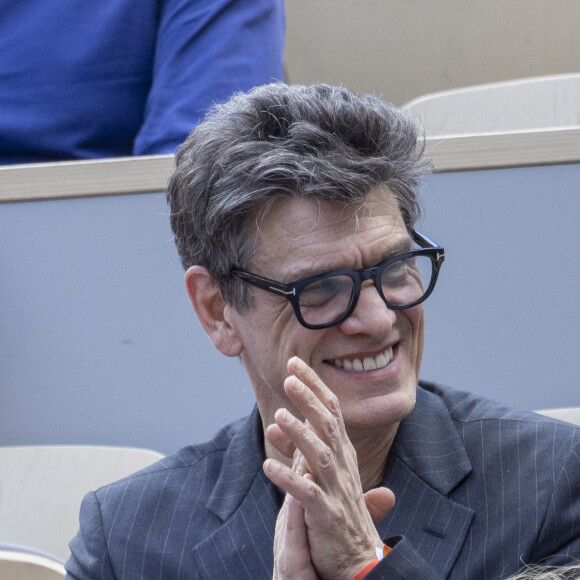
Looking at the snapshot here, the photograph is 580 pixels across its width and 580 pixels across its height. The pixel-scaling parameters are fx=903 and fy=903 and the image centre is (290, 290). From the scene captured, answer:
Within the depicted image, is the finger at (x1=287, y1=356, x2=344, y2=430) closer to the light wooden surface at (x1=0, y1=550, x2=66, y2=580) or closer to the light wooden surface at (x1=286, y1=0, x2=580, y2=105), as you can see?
the light wooden surface at (x1=0, y1=550, x2=66, y2=580)

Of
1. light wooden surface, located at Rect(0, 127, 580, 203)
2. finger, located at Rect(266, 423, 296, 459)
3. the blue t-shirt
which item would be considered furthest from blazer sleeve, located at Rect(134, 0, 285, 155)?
finger, located at Rect(266, 423, 296, 459)

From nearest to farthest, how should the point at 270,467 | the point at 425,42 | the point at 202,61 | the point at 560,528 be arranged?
the point at 270,467
the point at 560,528
the point at 202,61
the point at 425,42

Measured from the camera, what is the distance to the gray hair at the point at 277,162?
1.10 meters

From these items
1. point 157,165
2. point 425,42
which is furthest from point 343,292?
point 425,42

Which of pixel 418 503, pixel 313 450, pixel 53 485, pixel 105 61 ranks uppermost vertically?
pixel 105 61

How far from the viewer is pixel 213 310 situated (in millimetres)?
1239

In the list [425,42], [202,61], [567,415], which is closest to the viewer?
[567,415]

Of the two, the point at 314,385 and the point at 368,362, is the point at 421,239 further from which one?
the point at 314,385

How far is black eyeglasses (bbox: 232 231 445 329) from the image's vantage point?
1.08 m

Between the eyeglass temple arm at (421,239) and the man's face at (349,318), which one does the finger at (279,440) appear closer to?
the man's face at (349,318)

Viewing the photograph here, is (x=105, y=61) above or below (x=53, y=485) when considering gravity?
above

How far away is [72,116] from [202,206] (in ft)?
2.82

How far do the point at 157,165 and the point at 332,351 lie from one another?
725 mm

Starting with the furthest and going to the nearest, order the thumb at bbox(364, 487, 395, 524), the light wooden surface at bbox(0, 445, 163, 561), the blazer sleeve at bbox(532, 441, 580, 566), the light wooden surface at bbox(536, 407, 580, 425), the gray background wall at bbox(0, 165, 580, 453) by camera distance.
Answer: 1. the gray background wall at bbox(0, 165, 580, 453)
2. the light wooden surface at bbox(0, 445, 163, 561)
3. the light wooden surface at bbox(536, 407, 580, 425)
4. the blazer sleeve at bbox(532, 441, 580, 566)
5. the thumb at bbox(364, 487, 395, 524)
